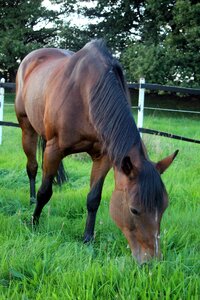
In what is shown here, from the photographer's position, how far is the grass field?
2.17 m

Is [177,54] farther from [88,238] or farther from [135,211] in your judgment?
[135,211]

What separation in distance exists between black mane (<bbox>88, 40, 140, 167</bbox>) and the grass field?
28.9 inches

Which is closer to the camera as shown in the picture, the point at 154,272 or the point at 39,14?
the point at 154,272

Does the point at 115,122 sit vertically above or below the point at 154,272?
above

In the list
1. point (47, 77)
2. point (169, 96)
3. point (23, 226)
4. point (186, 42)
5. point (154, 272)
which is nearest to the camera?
point (154, 272)

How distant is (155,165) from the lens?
2648 mm

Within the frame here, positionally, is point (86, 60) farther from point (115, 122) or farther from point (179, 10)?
point (179, 10)

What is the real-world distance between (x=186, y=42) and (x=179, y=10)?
1.68 m

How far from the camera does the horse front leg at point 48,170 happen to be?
3.66 metres

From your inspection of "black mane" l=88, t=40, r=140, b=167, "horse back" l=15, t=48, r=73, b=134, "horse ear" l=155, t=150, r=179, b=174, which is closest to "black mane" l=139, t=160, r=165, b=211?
"horse ear" l=155, t=150, r=179, b=174

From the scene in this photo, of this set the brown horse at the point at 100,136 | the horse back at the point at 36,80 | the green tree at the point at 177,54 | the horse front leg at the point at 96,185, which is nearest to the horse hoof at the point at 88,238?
the brown horse at the point at 100,136

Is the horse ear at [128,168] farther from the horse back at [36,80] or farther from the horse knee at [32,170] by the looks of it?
the horse knee at [32,170]

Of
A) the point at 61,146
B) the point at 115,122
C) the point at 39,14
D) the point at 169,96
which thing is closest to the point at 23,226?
the point at 61,146

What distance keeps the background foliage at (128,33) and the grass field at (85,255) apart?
13369 millimetres
